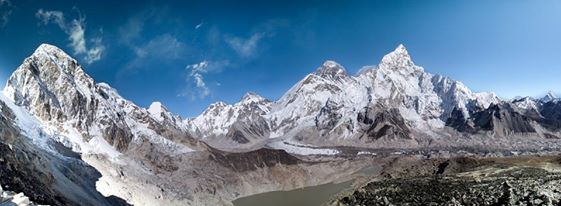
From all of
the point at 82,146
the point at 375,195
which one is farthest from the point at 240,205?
the point at 375,195

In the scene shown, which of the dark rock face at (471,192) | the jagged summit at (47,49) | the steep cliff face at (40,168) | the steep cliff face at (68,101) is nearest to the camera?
the dark rock face at (471,192)

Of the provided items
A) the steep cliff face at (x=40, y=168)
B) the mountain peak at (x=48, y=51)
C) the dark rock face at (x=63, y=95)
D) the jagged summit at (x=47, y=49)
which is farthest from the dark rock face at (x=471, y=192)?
the jagged summit at (x=47, y=49)

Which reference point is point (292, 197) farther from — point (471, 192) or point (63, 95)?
point (471, 192)

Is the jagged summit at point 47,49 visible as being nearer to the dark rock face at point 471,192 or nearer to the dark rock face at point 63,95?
the dark rock face at point 63,95

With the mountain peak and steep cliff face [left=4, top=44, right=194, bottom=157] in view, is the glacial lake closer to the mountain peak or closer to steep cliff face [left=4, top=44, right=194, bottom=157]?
steep cliff face [left=4, top=44, right=194, bottom=157]

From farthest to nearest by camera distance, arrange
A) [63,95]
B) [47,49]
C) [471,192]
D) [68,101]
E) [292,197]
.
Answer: [292,197], [47,49], [68,101], [63,95], [471,192]

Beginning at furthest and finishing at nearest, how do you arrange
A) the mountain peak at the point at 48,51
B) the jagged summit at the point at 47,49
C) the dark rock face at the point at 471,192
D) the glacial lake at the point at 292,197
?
1. the glacial lake at the point at 292,197
2. the jagged summit at the point at 47,49
3. the mountain peak at the point at 48,51
4. the dark rock face at the point at 471,192

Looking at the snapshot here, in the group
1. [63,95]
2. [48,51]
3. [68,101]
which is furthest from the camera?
[48,51]

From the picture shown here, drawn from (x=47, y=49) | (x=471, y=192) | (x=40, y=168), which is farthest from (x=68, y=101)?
(x=471, y=192)

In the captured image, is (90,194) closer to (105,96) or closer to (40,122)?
(40,122)
